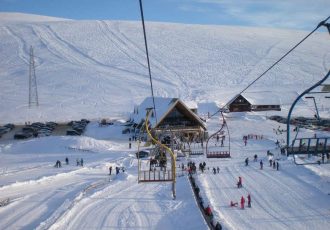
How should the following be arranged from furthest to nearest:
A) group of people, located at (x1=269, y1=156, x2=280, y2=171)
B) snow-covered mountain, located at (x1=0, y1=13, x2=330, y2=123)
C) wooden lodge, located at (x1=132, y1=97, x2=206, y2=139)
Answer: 1. snow-covered mountain, located at (x1=0, y1=13, x2=330, y2=123)
2. wooden lodge, located at (x1=132, y1=97, x2=206, y2=139)
3. group of people, located at (x1=269, y1=156, x2=280, y2=171)

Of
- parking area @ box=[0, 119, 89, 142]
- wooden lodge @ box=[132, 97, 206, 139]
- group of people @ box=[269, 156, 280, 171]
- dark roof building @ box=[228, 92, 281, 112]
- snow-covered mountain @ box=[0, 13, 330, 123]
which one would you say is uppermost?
snow-covered mountain @ box=[0, 13, 330, 123]

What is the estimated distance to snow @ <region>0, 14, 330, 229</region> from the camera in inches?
487

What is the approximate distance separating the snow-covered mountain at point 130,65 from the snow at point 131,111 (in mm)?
163

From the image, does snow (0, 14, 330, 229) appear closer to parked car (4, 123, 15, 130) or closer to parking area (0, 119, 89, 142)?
parking area (0, 119, 89, 142)

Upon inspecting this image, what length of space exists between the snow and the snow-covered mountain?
163 millimetres

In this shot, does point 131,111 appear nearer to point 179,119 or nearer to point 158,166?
point 179,119

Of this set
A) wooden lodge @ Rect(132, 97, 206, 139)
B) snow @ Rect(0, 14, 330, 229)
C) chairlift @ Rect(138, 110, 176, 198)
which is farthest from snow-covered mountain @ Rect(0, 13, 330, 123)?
chairlift @ Rect(138, 110, 176, 198)

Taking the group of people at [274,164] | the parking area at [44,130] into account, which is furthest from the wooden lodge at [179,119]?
the parking area at [44,130]

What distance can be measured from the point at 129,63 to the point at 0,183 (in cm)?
4813

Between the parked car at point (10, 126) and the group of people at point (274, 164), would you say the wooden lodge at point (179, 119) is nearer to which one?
the group of people at point (274, 164)

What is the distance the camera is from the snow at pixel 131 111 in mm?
12367

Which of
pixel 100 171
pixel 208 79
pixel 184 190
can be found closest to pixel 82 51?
pixel 208 79

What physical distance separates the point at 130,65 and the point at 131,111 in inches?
735

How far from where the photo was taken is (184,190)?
15.1 m
